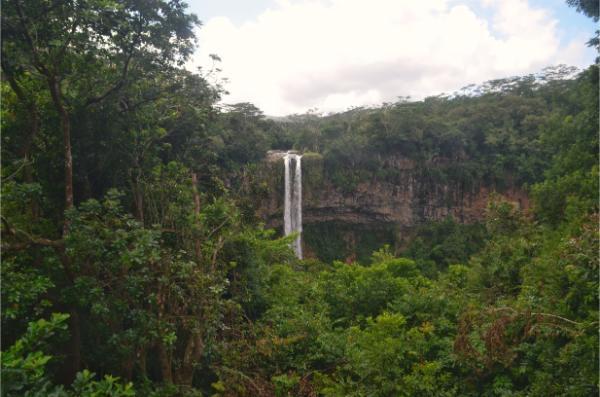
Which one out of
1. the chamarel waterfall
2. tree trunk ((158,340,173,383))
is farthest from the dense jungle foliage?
the chamarel waterfall

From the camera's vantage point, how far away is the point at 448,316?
7.26 m

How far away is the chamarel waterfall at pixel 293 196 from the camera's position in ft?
82.8

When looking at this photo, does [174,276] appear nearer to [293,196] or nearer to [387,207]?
[293,196]

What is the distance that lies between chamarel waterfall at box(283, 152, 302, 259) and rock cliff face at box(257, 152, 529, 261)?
119 cm

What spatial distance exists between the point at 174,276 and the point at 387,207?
25061 mm

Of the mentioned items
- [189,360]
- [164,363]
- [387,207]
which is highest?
[387,207]

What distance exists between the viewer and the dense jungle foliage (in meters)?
3.96

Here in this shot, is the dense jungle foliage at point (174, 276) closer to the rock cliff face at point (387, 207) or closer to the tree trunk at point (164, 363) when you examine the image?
the tree trunk at point (164, 363)

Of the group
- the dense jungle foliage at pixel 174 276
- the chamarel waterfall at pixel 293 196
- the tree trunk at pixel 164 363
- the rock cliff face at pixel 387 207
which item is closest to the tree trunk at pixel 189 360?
the dense jungle foliage at pixel 174 276

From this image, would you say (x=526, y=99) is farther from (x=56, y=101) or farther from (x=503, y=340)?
(x=56, y=101)

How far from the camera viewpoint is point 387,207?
2875 cm

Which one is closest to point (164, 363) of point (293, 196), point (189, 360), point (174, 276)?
point (189, 360)

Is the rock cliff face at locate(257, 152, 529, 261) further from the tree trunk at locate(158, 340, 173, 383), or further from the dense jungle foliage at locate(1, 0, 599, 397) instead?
the tree trunk at locate(158, 340, 173, 383)

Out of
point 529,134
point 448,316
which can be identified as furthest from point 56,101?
point 529,134
